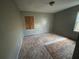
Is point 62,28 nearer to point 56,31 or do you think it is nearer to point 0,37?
point 56,31

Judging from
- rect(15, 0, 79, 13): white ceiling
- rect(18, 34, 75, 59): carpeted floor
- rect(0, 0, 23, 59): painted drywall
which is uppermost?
rect(15, 0, 79, 13): white ceiling

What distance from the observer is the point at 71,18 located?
420 cm

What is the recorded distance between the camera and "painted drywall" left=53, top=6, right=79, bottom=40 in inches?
160

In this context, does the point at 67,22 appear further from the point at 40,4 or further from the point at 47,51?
the point at 47,51

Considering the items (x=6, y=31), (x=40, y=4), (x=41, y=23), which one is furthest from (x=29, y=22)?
(x=6, y=31)

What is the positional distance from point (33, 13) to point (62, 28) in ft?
8.97

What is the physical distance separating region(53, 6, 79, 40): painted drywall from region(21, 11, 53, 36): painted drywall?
0.66 m

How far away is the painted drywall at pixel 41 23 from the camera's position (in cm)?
509

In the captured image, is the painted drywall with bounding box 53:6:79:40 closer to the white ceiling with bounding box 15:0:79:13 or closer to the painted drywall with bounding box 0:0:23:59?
the white ceiling with bounding box 15:0:79:13

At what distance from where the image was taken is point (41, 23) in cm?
553

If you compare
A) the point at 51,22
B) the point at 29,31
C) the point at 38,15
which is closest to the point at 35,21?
the point at 38,15

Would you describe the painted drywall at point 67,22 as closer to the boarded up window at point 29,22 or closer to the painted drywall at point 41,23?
the painted drywall at point 41,23

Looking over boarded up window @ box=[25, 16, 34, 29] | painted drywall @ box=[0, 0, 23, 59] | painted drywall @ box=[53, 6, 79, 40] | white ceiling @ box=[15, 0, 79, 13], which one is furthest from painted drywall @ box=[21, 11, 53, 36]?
painted drywall @ box=[0, 0, 23, 59]

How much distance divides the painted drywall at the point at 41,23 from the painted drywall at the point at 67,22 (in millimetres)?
660
